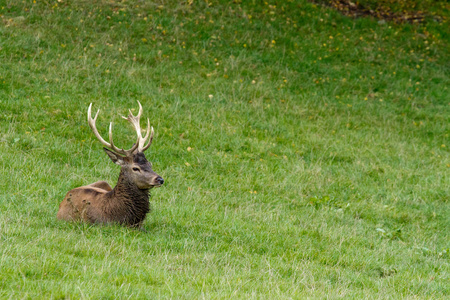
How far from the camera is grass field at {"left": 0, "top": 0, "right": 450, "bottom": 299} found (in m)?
5.83

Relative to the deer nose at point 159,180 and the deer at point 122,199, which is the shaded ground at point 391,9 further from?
the deer nose at point 159,180

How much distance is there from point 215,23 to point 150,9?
212 centimetres

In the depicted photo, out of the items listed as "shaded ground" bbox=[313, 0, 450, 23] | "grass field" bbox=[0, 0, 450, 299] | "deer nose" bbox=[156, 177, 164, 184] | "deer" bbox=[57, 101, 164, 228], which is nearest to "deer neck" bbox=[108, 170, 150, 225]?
"deer" bbox=[57, 101, 164, 228]

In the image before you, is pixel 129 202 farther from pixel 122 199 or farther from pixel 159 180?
pixel 159 180

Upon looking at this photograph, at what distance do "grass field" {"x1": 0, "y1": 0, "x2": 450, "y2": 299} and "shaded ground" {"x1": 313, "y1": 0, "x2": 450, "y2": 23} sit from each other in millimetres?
392

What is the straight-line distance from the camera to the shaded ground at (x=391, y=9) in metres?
21.9

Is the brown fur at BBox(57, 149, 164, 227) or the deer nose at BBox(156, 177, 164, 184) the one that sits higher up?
the deer nose at BBox(156, 177, 164, 184)

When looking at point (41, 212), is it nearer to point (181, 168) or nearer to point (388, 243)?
point (181, 168)

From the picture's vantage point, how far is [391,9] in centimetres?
2273

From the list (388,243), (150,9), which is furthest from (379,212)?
(150,9)

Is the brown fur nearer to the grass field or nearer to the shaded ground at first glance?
the grass field

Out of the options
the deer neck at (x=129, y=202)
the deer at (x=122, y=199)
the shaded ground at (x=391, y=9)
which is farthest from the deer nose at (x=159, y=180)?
the shaded ground at (x=391, y=9)

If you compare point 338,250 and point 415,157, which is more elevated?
point 338,250

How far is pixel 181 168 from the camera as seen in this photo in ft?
34.6
